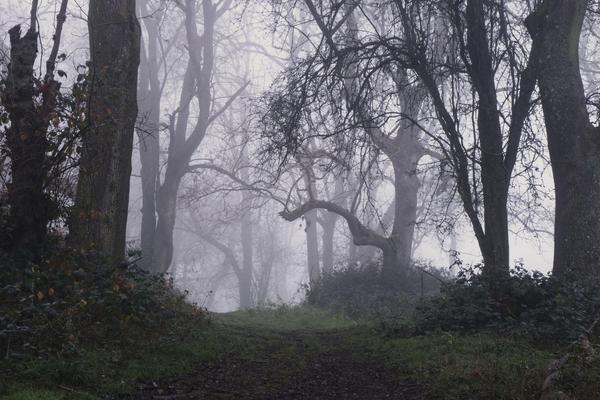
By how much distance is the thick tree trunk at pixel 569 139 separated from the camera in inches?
397

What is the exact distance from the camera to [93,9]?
1003 cm

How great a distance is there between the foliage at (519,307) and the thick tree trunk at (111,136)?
5.14 m

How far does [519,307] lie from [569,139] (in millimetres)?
3320

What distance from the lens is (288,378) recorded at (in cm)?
701

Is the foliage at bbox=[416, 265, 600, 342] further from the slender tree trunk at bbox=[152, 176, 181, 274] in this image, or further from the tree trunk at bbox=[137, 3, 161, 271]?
the slender tree trunk at bbox=[152, 176, 181, 274]

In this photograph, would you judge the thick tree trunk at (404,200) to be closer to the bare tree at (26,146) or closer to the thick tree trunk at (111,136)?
the thick tree trunk at (111,136)

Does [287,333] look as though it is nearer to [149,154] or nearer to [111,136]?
[111,136]

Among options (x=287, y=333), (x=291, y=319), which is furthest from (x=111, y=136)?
(x=291, y=319)

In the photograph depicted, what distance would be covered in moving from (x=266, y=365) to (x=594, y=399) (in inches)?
168

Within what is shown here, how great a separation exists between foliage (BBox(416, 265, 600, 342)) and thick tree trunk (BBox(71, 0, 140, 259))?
16.9 ft

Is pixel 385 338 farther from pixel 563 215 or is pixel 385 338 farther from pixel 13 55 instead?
pixel 13 55

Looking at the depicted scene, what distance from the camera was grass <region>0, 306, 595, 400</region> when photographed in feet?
16.6

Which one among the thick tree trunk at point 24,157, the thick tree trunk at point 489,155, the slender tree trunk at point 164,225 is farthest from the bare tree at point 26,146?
the slender tree trunk at point 164,225

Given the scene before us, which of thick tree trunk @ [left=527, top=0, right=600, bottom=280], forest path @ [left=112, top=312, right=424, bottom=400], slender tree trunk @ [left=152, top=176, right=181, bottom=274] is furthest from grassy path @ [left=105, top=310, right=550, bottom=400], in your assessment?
slender tree trunk @ [left=152, top=176, right=181, bottom=274]
